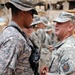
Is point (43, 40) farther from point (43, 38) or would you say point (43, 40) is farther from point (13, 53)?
point (13, 53)

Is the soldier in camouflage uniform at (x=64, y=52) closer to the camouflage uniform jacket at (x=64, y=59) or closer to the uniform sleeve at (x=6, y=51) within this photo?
the camouflage uniform jacket at (x=64, y=59)

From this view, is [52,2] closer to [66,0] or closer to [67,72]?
[66,0]

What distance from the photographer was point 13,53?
167 cm

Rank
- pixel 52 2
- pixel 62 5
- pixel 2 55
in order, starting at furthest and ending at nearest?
pixel 62 5, pixel 52 2, pixel 2 55

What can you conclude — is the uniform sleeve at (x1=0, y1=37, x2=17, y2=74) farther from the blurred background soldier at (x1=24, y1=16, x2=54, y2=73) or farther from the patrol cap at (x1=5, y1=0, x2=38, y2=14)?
the blurred background soldier at (x1=24, y1=16, x2=54, y2=73)

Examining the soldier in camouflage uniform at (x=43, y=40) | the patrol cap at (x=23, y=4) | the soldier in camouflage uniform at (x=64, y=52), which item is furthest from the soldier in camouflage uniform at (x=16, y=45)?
the soldier in camouflage uniform at (x=43, y=40)

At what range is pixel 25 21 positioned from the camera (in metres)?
1.85

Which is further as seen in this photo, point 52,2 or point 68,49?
point 52,2

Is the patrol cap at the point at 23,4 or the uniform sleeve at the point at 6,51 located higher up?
the patrol cap at the point at 23,4

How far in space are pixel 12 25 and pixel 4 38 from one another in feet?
0.47

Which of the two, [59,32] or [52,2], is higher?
[59,32]

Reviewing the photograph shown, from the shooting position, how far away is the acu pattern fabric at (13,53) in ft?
5.44

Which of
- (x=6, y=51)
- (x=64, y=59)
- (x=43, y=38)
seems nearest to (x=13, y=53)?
(x=6, y=51)

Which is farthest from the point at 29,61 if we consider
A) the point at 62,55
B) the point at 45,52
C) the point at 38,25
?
the point at 38,25
